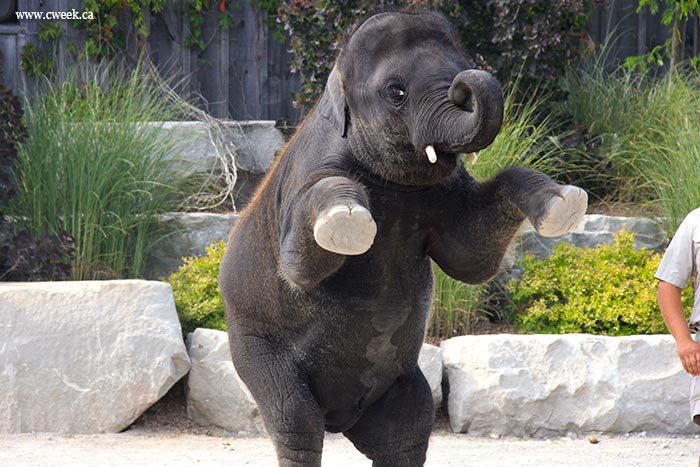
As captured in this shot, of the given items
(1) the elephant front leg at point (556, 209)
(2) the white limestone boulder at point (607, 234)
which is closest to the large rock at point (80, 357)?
(2) the white limestone boulder at point (607, 234)

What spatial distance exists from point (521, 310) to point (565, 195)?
15.2ft

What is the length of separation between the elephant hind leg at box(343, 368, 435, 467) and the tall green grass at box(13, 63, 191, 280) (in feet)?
14.3

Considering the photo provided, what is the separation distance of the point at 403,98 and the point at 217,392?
3.95m

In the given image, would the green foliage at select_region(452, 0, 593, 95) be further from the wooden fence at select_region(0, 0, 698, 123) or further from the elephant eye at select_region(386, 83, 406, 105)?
the elephant eye at select_region(386, 83, 406, 105)

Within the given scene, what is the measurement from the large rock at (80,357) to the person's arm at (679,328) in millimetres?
3318

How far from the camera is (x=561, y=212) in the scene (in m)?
3.12

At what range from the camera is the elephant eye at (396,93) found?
3199 mm

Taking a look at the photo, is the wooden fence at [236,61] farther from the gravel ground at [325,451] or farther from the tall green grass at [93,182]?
the gravel ground at [325,451]

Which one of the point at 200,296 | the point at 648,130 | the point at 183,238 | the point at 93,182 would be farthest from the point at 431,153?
the point at 648,130

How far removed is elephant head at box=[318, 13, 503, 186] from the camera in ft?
9.91

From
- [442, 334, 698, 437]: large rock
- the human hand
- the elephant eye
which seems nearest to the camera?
the elephant eye

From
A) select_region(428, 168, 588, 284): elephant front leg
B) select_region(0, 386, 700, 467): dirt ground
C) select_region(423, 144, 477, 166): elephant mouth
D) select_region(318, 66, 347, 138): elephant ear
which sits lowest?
select_region(0, 386, 700, 467): dirt ground

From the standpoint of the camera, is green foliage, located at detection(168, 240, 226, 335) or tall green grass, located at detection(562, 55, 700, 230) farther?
tall green grass, located at detection(562, 55, 700, 230)

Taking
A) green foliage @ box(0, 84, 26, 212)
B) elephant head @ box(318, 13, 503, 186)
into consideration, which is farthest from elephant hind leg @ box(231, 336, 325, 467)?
green foliage @ box(0, 84, 26, 212)
